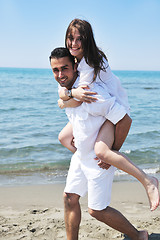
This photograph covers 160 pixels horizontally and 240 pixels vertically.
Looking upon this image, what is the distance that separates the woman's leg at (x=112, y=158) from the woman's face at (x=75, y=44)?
0.66 meters

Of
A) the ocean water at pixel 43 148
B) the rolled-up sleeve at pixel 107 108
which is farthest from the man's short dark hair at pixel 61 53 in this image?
the ocean water at pixel 43 148

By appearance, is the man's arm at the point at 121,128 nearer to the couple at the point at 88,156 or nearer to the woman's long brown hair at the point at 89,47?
the couple at the point at 88,156

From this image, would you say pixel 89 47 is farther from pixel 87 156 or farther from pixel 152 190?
pixel 152 190

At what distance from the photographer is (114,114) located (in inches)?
105

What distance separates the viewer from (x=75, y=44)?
2697 mm

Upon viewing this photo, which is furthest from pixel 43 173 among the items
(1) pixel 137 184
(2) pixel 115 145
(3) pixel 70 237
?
(2) pixel 115 145

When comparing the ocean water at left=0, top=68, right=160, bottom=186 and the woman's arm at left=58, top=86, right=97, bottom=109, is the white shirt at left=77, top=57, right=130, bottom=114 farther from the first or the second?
the ocean water at left=0, top=68, right=160, bottom=186

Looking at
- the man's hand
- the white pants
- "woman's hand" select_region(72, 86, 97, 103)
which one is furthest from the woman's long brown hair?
the white pants

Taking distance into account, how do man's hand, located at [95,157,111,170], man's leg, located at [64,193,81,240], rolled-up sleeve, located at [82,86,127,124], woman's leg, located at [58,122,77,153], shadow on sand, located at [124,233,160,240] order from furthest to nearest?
shadow on sand, located at [124,233,160,240] < woman's leg, located at [58,122,77,153] < man's leg, located at [64,193,81,240] < man's hand, located at [95,157,111,170] < rolled-up sleeve, located at [82,86,127,124]

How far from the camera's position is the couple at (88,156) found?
2691 mm

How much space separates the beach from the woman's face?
2033 millimetres

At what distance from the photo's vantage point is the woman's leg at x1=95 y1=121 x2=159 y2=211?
2707 millimetres

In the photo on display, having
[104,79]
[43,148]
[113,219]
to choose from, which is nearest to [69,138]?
[104,79]

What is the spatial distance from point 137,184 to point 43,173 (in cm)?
188
